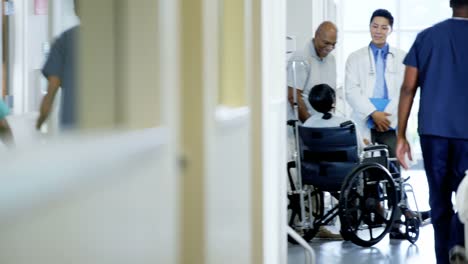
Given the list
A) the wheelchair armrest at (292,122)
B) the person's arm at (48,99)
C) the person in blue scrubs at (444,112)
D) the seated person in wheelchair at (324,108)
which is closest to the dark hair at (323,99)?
the seated person in wheelchair at (324,108)

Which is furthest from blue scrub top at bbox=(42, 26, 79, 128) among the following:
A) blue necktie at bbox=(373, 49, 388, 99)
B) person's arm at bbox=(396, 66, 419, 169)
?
blue necktie at bbox=(373, 49, 388, 99)

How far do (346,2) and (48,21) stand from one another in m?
11.7

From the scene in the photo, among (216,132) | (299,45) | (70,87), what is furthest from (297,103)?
(70,87)

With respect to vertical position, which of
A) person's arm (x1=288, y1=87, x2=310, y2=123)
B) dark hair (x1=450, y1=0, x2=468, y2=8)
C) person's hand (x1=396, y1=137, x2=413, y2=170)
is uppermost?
dark hair (x1=450, y1=0, x2=468, y2=8)

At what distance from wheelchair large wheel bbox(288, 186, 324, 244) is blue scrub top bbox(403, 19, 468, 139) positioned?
1.64 m

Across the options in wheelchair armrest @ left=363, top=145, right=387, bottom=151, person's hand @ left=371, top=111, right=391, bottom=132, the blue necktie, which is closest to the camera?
wheelchair armrest @ left=363, top=145, right=387, bottom=151

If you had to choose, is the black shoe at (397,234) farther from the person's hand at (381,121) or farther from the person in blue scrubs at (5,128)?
the person in blue scrubs at (5,128)

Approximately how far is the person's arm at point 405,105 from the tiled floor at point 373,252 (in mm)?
818

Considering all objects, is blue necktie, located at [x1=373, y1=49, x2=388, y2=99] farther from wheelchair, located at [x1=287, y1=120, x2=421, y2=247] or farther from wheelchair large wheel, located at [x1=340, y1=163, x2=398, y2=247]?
wheelchair large wheel, located at [x1=340, y1=163, x2=398, y2=247]

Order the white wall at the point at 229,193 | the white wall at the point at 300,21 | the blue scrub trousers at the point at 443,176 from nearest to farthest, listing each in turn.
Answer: the white wall at the point at 229,193 < the blue scrub trousers at the point at 443,176 < the white wall at the point at 300,21

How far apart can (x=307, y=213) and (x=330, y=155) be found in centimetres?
51

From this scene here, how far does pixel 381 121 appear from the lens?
5.77m

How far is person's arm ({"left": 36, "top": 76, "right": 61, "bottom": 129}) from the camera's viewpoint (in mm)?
767

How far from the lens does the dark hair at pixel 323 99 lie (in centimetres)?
551
